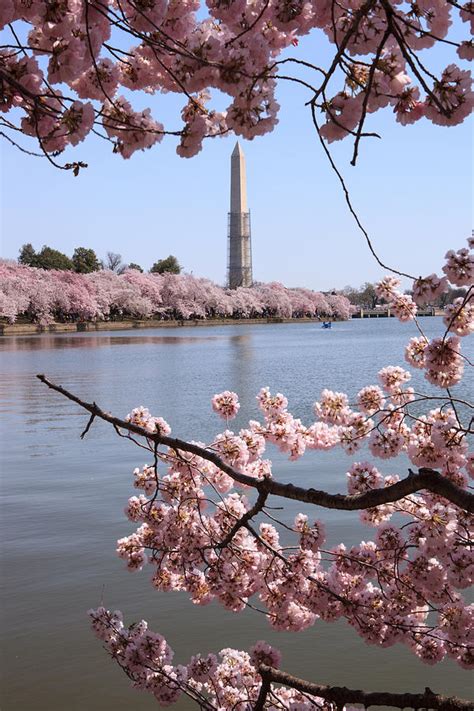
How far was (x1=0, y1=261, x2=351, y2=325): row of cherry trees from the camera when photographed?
62812mm

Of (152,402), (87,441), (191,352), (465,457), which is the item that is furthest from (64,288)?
(465,457)

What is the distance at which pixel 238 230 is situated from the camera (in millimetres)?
127812

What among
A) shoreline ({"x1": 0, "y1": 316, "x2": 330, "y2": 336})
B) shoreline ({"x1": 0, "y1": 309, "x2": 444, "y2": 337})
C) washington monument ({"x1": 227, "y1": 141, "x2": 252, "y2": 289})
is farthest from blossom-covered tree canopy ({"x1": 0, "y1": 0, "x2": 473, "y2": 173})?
washington monument ({"x1": 227, "y1": 141, "x2": 252, "y2": 289})

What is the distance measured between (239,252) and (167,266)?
35743mm

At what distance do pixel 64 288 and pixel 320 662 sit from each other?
63574 millimetres

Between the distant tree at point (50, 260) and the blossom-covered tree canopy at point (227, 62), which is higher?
the distant tree at point (50, 260)

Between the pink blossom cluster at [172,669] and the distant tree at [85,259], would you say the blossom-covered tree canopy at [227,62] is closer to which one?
the pink blossom cluster at [172,669]

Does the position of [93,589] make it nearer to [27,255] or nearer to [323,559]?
[323,559]

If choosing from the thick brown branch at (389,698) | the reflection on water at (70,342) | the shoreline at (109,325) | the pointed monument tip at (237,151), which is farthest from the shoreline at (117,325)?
the thick brown branch at (389,698)

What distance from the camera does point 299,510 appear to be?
777 centimetres

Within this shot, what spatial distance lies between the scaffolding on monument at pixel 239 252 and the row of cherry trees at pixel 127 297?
2436 cm

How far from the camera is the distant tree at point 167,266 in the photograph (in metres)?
98.1

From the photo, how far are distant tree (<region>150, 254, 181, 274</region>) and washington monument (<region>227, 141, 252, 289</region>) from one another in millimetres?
22191

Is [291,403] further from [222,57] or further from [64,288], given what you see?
[64,288]
